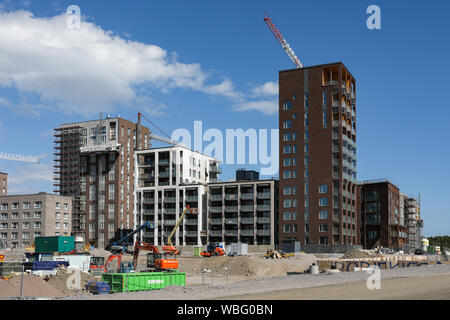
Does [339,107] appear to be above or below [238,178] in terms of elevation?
above

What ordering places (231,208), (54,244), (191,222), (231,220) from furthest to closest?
1. (191,222)
2. (231,208)
3. (231,220)
4. (54,244)

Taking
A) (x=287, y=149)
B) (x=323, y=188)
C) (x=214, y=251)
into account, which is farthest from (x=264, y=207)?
(x=214, y=251)

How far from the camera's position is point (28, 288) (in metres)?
45.0

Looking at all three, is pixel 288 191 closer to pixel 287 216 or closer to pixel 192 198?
pixel 287 216

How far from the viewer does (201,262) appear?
94000mm

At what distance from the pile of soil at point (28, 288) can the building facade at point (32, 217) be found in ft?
368

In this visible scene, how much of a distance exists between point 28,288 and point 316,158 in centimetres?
9457

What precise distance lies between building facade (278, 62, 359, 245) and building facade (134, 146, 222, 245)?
26.0m

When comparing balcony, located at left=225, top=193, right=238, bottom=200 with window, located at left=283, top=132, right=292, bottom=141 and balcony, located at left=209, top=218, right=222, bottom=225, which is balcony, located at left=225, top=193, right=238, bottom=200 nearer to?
balcony, located at left=209, top=218, right=222, bottom=225

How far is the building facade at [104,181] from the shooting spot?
527 feet
